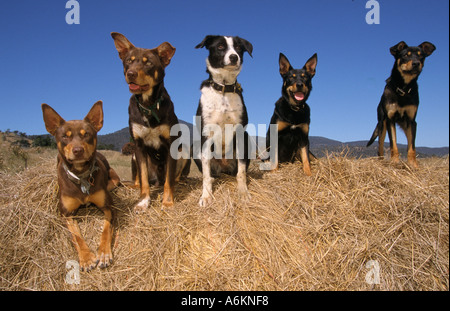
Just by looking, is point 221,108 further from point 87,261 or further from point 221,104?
point 87,261

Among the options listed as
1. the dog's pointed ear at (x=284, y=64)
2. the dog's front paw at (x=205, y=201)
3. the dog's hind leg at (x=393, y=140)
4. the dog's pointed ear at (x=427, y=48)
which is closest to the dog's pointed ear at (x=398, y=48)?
the dog's pointed ear at (x=427, y=48)

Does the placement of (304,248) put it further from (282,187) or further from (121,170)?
(121,170)

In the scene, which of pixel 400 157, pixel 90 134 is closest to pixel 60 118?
pixel 90 134

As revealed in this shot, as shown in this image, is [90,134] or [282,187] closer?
[90,134]

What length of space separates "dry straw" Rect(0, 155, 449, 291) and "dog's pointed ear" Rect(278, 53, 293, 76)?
1.88m

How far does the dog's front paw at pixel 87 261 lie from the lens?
3176mm

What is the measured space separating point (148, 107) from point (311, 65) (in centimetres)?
269

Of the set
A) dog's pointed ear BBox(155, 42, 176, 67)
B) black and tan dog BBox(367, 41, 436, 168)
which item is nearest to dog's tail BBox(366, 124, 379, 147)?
black and tan dog BBox(367, 41, 436, 168)

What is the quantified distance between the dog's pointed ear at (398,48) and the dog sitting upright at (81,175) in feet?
15.0

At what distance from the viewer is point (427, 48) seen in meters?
5.03

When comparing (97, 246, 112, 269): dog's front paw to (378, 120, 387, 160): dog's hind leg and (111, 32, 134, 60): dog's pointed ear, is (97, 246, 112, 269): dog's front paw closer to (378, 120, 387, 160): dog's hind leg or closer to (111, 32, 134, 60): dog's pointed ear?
(111, 32, 134, 60): dog's pointed ear

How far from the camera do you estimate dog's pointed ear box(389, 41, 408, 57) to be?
5035mm
